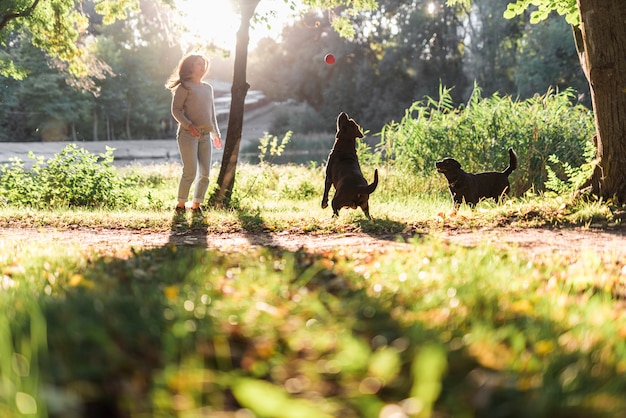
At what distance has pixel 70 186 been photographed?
10508 millimetres

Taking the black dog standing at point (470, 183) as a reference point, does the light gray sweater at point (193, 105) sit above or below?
above

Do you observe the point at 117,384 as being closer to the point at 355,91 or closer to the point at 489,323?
the point at 489,323

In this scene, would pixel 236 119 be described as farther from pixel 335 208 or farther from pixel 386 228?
pixel 386 228

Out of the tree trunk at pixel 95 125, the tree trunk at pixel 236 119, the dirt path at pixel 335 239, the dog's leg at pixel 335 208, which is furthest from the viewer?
the tree trunk at pixel 95 125

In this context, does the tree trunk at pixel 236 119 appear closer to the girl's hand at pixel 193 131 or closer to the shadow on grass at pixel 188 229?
the shadow on grass at pixel 188 229

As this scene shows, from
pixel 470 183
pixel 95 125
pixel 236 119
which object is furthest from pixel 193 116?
pixel 95 125

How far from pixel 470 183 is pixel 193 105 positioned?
3.84 metres

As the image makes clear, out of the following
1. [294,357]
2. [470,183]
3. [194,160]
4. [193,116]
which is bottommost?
[294,357]

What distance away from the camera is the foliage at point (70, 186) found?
1042 cm

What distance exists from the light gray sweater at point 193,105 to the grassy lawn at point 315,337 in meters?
3.89

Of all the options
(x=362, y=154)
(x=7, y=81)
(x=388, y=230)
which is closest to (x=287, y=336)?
(x=388, y=230)

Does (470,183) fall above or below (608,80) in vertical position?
below

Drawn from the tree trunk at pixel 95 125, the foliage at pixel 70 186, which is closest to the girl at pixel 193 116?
the foliage at pixel 70 186

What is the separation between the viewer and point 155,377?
2086mm
